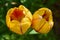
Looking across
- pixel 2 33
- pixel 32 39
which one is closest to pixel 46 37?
pixel 32 39

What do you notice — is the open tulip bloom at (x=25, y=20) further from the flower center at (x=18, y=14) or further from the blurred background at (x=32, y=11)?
the blurred background at (x=32, y=11)

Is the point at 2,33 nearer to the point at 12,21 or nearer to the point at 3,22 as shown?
the point at 3,22

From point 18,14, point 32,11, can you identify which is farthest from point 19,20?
point 32,11

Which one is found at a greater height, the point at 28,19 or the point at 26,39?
the point at 28,19

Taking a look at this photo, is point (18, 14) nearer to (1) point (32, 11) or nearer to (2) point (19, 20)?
(2) point (19, 20)

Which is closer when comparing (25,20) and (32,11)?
(25,20)

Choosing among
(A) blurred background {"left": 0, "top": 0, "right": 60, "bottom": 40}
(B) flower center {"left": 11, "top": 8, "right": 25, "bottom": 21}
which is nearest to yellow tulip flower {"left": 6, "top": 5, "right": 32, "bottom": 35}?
(B) flower center {"left": 11, "top": 8, "right": 25, "bottom": 21}
